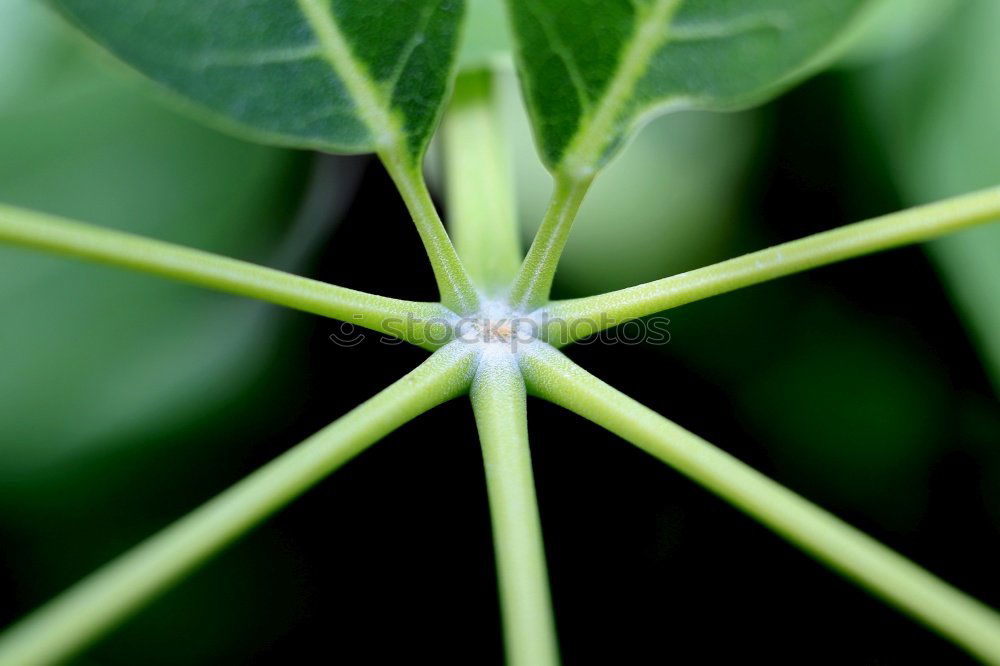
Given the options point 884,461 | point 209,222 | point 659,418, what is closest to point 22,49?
point 209,222

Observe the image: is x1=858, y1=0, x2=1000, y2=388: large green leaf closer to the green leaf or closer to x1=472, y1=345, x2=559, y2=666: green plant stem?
x1=472, y1=345, x2=559, y2=666: green plant stem

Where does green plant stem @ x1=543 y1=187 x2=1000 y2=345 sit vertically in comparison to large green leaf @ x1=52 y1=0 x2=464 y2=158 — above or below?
below

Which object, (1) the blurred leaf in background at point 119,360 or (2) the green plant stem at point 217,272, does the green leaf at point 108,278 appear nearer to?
(1) the blurred leaf in background at point 119,360

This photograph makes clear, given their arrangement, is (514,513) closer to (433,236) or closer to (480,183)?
(433,236)

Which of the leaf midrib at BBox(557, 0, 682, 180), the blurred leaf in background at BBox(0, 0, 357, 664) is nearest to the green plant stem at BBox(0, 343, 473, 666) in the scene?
the leaf midrib at BBox(557, 0, 682, 180)

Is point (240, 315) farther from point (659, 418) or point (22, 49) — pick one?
point (659, 418)

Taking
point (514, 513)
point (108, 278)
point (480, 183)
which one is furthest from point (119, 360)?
point (514, 513)

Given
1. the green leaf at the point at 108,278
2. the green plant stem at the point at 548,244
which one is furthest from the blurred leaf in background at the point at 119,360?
the green plant stem at the point at 548,244
